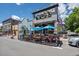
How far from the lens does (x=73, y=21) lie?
517 inches

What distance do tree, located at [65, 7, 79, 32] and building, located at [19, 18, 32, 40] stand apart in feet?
6.52

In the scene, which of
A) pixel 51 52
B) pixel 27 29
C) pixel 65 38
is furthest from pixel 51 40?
pixel 51 52

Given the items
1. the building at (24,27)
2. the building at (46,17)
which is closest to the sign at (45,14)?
the building at (46,17)

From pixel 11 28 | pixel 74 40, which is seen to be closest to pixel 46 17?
pixel 74 40

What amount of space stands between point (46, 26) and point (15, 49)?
246 centimetres

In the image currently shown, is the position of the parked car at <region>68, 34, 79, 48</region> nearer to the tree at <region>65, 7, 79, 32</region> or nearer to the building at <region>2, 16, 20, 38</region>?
the tree at <region>65, 7, 79, 32</region>

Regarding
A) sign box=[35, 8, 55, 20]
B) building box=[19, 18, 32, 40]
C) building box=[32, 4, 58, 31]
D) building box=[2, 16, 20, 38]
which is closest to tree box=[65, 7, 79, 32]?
building box=[32, 4, 58, 31]

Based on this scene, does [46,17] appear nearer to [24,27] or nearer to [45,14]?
[45,14]

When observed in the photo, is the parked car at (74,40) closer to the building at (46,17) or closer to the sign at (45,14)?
the building at (46,17)

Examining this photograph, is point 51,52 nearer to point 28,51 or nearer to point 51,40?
point 28,51

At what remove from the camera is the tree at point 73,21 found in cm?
1276

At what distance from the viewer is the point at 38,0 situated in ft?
34.0

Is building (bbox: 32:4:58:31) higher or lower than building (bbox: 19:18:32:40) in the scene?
higher

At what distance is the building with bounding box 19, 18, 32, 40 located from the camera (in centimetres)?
1332
